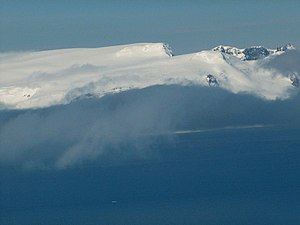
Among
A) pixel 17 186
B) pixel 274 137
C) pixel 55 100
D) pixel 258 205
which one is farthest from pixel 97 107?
pixel 258 205

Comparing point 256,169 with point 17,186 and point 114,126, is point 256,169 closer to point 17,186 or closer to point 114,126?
point 17,186

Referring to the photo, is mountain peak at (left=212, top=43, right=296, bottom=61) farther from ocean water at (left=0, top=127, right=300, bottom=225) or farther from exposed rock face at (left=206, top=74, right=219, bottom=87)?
ocean water at (left=0, top=127, right=300, bottom=225)

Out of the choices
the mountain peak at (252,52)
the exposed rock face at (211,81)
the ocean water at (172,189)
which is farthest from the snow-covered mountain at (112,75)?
the ocean water at (172,189)

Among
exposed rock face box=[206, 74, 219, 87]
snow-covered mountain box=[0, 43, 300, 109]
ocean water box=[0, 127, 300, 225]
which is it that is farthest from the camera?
exposed rock face box=[206, 74, 219, 87]

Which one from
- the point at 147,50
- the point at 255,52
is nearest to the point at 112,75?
the point at 147,50

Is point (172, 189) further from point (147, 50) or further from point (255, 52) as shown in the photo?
point (255, 52)

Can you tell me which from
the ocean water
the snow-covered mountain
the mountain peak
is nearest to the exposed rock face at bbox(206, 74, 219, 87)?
the snow-covered mountain
